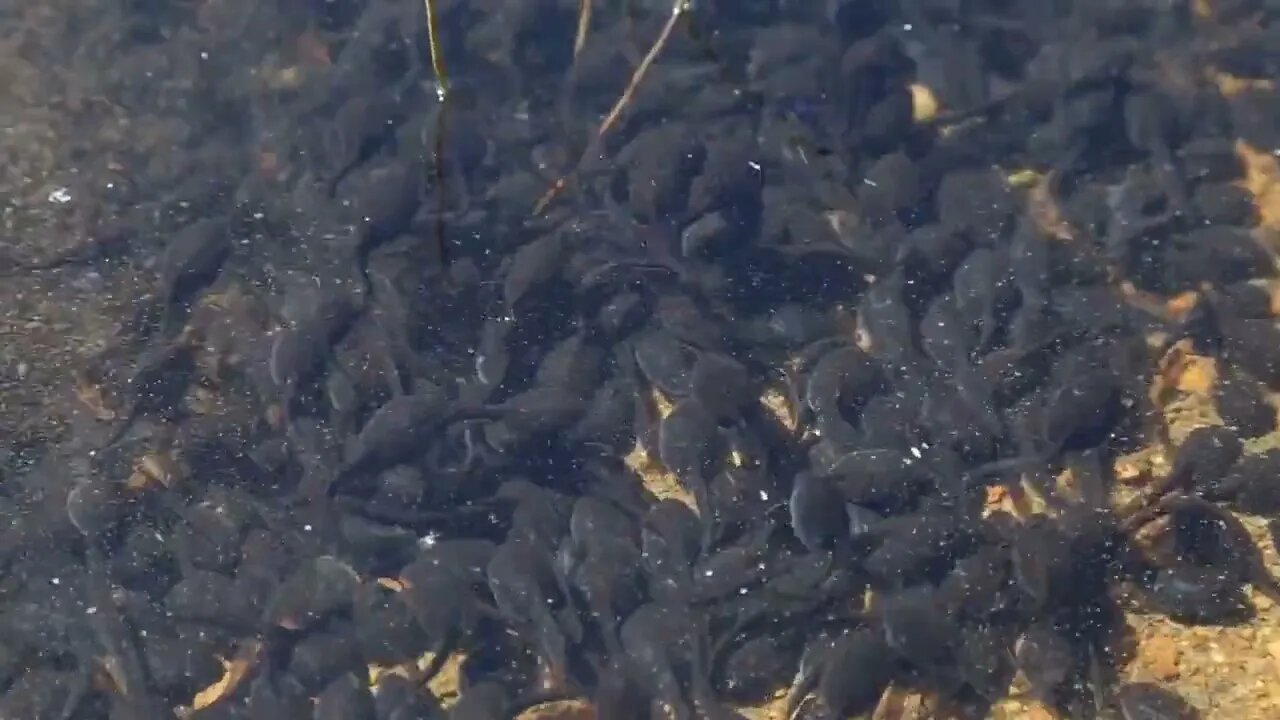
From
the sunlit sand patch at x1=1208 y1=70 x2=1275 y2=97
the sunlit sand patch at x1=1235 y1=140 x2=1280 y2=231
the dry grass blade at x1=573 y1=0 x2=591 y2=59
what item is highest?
the dry grass blade at x1=573 y1=0 x2=591 y2=59

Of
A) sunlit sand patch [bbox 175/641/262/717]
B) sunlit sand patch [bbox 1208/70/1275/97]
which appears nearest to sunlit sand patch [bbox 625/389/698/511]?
sunlit sand patch [bbox 175/641/262/717]

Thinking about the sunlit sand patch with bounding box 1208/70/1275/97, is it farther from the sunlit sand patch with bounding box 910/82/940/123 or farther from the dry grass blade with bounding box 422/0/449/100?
the dry grass blade with bounding box 422/0/449/100

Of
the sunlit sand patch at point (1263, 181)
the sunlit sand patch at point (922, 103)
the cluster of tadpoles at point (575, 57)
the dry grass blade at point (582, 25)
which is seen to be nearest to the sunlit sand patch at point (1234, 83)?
the sunlit sand patch at point (1263, 181)

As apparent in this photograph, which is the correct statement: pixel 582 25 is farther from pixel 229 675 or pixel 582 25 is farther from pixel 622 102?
pixel 229 675

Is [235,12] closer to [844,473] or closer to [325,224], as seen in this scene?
[325,224]

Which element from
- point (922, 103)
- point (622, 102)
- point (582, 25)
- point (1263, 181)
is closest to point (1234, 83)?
point (1263, 181)

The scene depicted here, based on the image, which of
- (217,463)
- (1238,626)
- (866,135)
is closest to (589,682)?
(217,463)
